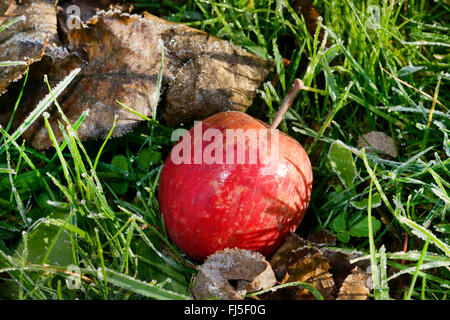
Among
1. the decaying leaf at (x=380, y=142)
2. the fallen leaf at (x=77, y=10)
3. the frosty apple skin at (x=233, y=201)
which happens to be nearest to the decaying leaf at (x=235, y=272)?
the frosty apple skin at (x=233, y=201)

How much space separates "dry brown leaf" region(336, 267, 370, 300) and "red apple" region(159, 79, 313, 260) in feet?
0.92

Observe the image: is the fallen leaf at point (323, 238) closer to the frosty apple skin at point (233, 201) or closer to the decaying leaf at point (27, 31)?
the frosty apple skin at point (233, 201)

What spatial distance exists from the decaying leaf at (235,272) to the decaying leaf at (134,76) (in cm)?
70

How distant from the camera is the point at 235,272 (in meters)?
1.72

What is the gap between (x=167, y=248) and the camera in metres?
1.95

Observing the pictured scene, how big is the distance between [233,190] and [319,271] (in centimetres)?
43

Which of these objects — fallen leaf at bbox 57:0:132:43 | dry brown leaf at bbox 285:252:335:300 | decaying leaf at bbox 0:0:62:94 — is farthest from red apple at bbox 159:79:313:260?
fallen leaf at bbox 57:0:132:43

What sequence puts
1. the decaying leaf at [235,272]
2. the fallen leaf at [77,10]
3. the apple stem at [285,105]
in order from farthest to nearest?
the fallen leaf at [77,10], the apple stem at [285,105], the decaying leaf at [235,272]

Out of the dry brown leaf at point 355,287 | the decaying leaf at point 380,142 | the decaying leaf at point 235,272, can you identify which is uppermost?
the decaying leaf at point 380,142

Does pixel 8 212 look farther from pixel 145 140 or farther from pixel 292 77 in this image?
pixel 292 77

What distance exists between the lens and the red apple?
1.71 metres

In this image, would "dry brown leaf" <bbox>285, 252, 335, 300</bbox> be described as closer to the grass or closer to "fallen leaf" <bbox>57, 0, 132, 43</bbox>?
the grass

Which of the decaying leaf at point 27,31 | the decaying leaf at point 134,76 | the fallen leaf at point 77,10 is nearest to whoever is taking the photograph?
the decaying leaf at point 134,76

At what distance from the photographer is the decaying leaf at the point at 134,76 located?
82.0 inches
